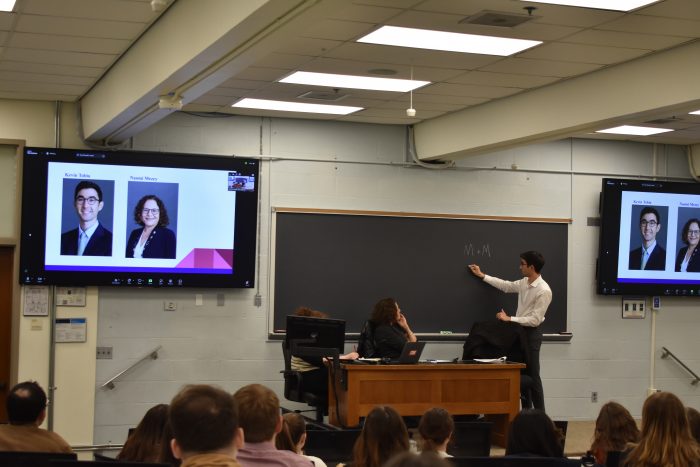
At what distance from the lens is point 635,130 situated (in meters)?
9.98

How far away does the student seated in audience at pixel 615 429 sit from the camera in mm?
4523

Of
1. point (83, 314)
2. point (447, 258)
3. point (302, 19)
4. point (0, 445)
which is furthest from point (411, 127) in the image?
point (0, 445)

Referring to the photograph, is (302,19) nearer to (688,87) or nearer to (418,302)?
(688,87)

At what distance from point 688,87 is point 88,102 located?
16.4ft

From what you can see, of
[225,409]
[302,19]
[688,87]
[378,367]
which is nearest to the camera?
[225,409]

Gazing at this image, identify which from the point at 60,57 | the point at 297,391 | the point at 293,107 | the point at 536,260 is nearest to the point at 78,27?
the point at 60,57

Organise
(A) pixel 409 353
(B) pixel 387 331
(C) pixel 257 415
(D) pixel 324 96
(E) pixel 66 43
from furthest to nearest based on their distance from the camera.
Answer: (B) pixel 387 331, (D) pixel 324 96, (A) pixel 409 353, (E) pixel 66 43, (C) pixel 257 415

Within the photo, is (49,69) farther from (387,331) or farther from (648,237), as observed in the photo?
(648,237)

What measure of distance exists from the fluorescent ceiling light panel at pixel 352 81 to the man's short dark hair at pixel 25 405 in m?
4.00

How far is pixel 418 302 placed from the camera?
998cm

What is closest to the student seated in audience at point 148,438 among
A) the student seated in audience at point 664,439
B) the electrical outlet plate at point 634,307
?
the student seated in audience at point 664,439

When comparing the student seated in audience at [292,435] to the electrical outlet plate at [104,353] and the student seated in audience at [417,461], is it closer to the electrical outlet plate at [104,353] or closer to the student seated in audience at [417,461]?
the student seated in audience at [417,461]

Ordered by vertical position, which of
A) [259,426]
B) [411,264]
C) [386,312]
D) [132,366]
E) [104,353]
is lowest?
[132,366]

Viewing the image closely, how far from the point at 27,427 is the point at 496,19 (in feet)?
11.4
